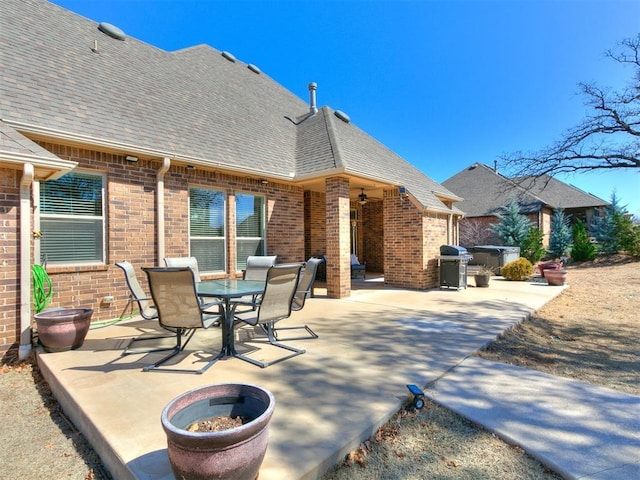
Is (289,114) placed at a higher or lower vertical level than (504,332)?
higher

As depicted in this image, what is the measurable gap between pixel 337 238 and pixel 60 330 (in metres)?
5.83

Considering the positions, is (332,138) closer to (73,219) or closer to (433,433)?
(73,219)

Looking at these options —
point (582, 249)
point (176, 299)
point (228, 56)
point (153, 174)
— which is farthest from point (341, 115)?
point (582, 249)

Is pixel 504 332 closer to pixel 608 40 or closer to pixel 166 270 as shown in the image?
pixel 166 270

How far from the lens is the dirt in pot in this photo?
1.99m

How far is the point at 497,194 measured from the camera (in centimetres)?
2019

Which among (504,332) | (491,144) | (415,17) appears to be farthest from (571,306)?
(491,144)

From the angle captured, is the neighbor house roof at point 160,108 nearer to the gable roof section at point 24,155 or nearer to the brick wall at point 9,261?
the gable roof section at point 24,155

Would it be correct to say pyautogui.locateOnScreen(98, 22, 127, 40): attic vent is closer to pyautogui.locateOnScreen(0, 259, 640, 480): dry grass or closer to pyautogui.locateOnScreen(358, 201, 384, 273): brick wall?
pyautogui.locateOnScreen(0, 259, 640, 480): dry grass

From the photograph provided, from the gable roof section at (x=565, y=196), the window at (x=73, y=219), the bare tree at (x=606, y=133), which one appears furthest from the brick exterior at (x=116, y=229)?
the gable roof section at (x=565, y=196)

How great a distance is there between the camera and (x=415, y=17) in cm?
955

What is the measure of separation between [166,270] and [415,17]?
10.2 m

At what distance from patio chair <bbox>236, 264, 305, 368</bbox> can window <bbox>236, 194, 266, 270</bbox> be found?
3895 mm

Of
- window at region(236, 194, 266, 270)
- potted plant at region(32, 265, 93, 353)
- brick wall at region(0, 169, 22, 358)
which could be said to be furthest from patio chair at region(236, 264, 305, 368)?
window at region(236, 194, 266, 270)
